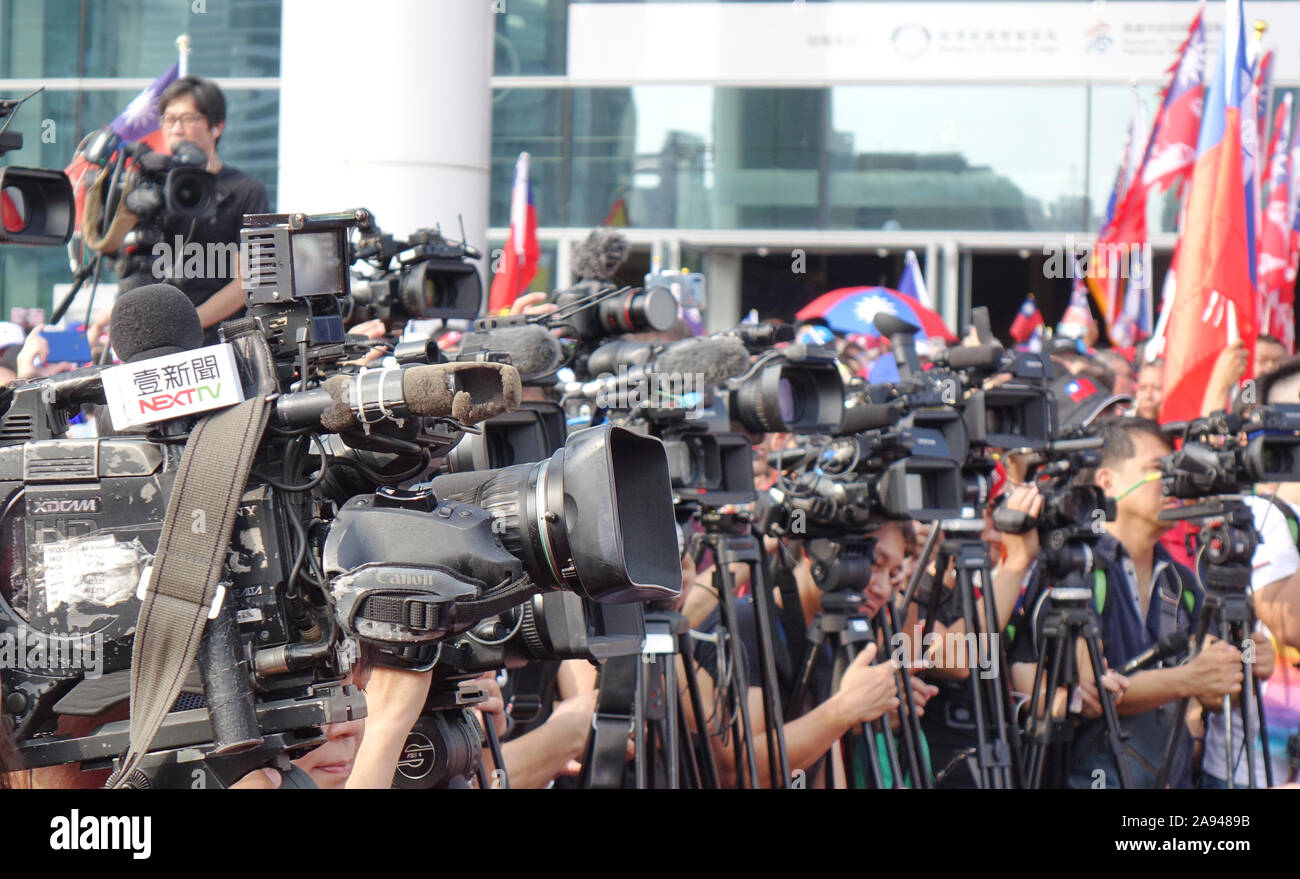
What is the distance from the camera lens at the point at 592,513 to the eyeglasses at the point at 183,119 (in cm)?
206

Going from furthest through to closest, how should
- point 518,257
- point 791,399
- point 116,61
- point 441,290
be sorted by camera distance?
point 116,61, point 518,257, point 791,399, point 441,290

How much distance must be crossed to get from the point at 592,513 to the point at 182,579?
514 millimetres

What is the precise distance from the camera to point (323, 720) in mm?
2064

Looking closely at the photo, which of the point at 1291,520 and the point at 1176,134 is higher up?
the point at 1176,134

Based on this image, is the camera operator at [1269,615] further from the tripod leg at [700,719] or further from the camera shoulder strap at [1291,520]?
the tripod leg at [700,719]

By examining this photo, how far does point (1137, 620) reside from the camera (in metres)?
4.85

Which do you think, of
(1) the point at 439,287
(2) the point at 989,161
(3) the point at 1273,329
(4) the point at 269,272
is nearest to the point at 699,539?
(1) the point at 439,287

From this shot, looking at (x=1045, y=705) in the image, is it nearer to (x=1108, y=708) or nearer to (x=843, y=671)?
(x=1108, y=708)

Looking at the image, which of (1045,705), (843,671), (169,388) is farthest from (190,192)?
(1045,705)

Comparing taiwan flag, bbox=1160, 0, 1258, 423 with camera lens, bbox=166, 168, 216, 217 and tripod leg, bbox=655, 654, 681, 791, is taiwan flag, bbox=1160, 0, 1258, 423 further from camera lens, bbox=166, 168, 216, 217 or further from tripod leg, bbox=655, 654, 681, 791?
camera lens, bbox=166, 168, 216, 217

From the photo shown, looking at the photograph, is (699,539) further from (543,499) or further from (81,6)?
(81,6)

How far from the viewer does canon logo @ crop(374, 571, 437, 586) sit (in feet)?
6.28

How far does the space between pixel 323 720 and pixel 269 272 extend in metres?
0.61

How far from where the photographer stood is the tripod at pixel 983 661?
4395mm
